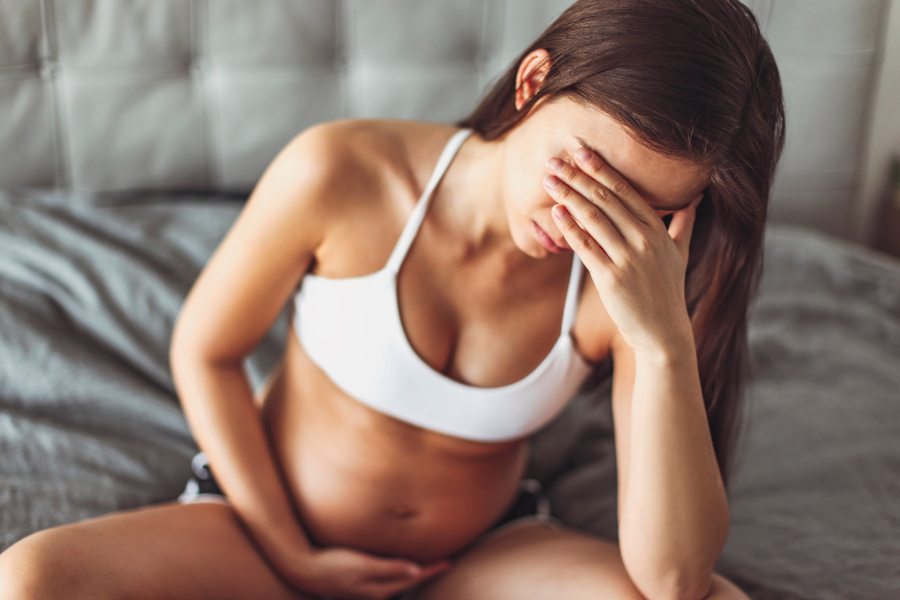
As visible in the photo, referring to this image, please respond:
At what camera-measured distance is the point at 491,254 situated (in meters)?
0.77

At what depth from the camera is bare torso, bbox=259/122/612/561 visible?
2.47ft

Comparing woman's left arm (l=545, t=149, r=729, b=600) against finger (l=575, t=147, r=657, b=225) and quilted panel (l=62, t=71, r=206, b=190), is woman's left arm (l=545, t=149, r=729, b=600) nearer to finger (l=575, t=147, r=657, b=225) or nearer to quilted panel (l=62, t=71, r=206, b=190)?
finger (l=575, t=147, r=657, b=225)

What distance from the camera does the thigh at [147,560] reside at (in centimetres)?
58

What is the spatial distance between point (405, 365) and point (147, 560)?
32 centimetres

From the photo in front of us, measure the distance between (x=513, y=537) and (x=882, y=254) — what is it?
4.15ft

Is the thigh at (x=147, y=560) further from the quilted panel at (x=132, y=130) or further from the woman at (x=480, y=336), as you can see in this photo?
the quilted panel at (x=132, y=130)

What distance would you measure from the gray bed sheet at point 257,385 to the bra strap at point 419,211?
35cm

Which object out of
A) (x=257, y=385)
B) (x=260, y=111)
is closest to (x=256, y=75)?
(x=260, y=111)

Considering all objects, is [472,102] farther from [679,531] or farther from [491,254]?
[679,531]

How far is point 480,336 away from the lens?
0.77 m

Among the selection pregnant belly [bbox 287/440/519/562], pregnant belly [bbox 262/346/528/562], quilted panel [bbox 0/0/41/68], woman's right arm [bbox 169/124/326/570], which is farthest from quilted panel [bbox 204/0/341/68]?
pregnant belly [bbox 287/440/519/562]

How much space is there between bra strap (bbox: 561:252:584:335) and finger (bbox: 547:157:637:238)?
199 mm

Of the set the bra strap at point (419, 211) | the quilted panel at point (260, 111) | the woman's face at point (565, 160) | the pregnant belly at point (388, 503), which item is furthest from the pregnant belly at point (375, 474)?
the quilted panel at point (260, 111)

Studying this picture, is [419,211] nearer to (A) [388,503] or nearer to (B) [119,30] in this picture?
(A) [388,503]
